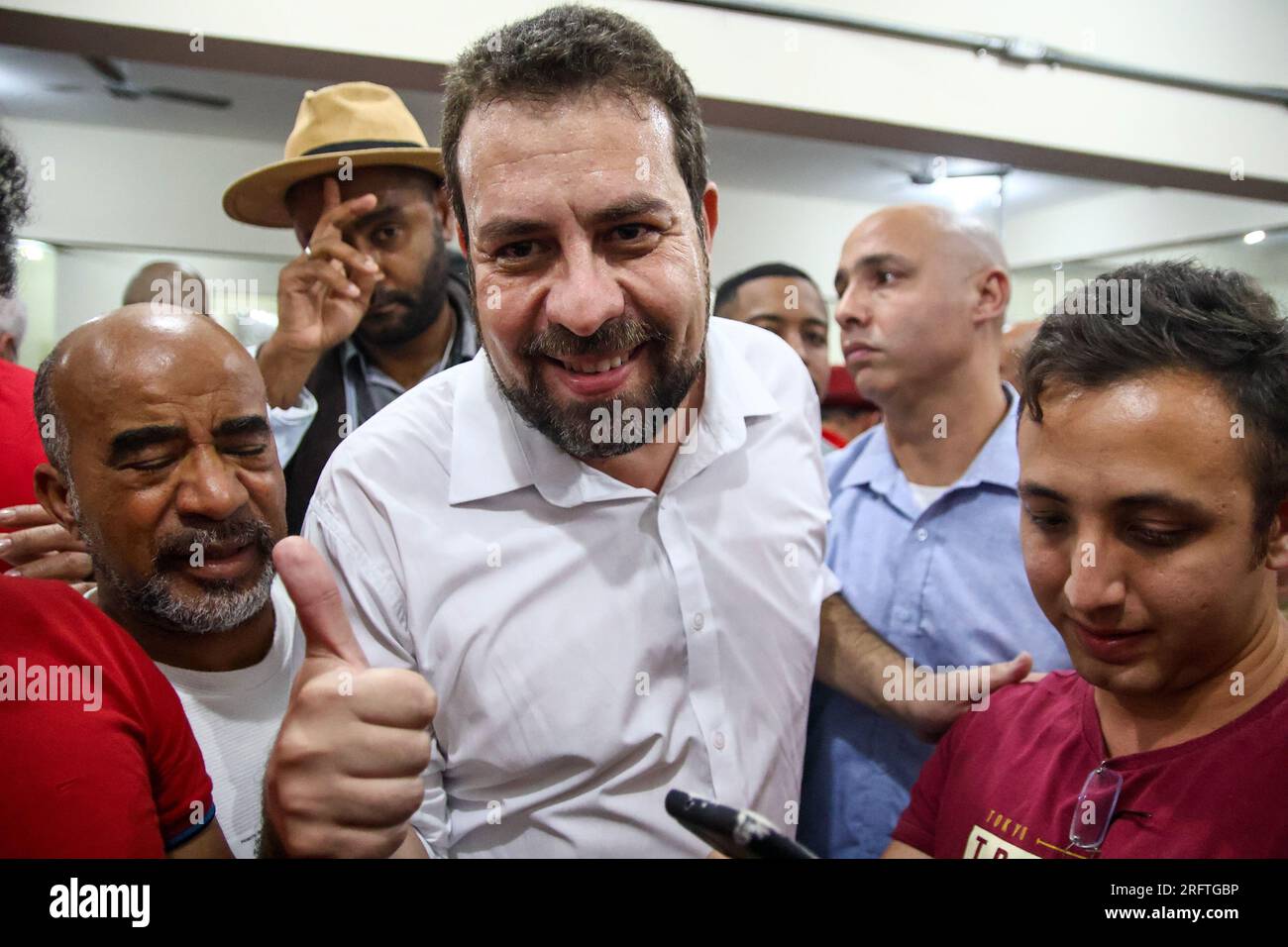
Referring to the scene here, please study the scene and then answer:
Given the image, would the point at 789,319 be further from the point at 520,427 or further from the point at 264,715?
the point at 264,715

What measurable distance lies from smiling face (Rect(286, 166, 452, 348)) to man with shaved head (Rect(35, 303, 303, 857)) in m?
0.30

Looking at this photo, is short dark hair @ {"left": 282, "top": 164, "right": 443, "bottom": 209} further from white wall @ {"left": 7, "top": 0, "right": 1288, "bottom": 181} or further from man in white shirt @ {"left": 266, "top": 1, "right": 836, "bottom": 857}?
white wall @ {"left": 7, "top": 0, "right": 1288, "bottom": 181}

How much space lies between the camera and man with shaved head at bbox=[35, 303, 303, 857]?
0.74m

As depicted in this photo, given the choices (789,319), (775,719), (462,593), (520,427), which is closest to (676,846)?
(775,719)

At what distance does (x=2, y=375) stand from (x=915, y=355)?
3.60 feet

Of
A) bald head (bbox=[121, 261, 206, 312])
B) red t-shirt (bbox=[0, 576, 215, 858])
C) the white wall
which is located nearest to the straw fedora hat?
bald head (bbox=[121, 261, 206, 312])

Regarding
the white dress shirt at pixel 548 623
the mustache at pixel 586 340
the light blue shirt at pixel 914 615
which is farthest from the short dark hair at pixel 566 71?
the light blue shirt at pixel 914 615

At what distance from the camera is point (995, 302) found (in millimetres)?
1393

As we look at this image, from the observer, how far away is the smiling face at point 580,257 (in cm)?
80

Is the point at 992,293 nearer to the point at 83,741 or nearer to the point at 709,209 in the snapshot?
the point at 709,209

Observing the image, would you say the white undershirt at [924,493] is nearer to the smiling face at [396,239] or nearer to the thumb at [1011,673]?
the thumb at [1011,673]

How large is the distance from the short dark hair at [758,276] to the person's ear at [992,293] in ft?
2.35

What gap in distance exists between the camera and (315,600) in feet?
2.25

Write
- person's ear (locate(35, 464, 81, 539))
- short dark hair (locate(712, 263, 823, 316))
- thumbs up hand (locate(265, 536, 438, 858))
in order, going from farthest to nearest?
short dark hair (locate(712, 263, 823, 316))
person's ear (locate(35, 464, 81, 539))
thumbs up hand (locate(265, 536, 438, 858))
